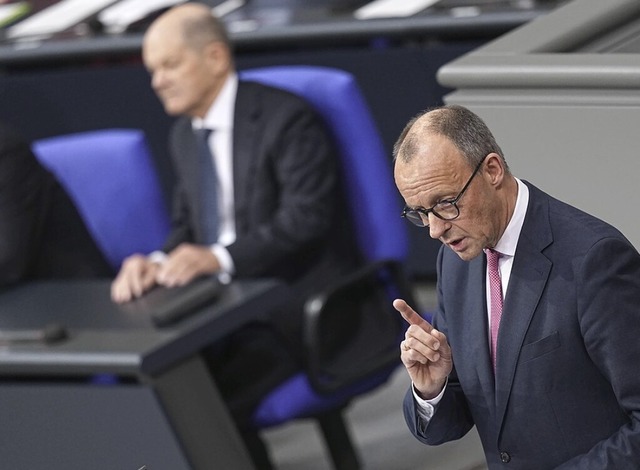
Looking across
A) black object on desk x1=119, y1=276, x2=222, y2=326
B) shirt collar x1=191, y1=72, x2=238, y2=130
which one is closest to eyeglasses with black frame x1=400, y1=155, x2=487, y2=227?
black object on desk x1=119, y1=276, x2=222, y2=326

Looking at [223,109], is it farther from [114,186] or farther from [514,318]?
[514,318]

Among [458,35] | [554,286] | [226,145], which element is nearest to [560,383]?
[554,286]

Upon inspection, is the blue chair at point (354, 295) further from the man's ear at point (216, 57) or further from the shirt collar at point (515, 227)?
the shirt collar at point (515, 227)

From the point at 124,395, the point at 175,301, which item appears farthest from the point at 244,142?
the point at 124,395

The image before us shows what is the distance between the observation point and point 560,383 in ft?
5.35

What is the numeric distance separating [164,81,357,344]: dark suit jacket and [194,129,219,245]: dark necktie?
10 centimetres

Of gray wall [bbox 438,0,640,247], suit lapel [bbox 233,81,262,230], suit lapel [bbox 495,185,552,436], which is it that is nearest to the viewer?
suit lapel [bbox 495,185,552,436]

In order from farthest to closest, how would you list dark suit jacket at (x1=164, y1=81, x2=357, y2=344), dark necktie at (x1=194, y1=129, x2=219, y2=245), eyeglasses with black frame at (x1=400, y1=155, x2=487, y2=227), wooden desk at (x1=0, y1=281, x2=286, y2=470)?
dark necktie at (x1=194, y1=129, x2=219, y2=245) → dark suit jacket at (x1=164, y1=81, x2=357, y2=344) → wooden desk at (x1=0, y1=281, x2=286, y2=470) → eyeglasses with black frame at (x1=400, y1=155, x2=487, y2=227)

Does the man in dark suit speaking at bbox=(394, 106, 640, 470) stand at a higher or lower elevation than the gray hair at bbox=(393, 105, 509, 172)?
lower

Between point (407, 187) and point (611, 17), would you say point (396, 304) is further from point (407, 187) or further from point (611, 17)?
point (611, 17)

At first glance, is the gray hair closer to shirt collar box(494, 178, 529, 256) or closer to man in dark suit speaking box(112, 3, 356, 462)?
shirt collar box(494, 178, 529, 256)

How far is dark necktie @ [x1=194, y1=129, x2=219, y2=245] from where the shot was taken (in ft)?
11.8

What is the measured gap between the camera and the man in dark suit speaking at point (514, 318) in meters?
1.55

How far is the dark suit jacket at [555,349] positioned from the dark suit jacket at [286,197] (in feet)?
5.26
